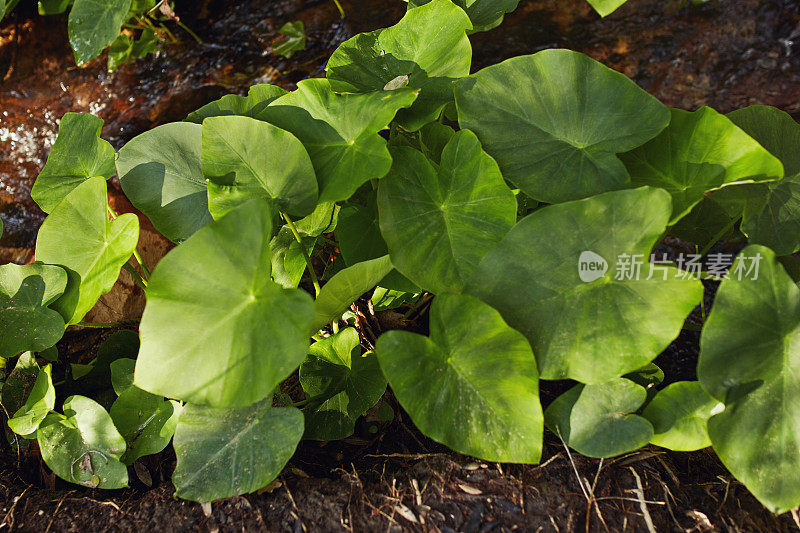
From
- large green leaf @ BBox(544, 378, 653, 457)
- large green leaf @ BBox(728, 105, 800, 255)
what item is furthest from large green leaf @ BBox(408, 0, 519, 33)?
large green leaf @ BBox(544, 378, 653, 457)

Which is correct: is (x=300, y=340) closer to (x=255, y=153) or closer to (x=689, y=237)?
(x=255, y=153)

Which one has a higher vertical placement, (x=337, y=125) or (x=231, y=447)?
(x=337, y=125)

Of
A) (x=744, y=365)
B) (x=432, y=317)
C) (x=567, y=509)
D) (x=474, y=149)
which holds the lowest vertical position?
(x=567, y=509)

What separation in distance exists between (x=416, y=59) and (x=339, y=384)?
78 centimetres

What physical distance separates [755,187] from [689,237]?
251 mm

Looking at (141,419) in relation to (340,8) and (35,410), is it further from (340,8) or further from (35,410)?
(340,8)

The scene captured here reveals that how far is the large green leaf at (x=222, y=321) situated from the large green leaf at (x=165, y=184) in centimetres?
33

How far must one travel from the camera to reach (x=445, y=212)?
115 centimetres

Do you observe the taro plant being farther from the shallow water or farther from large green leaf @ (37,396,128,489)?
the shallow water

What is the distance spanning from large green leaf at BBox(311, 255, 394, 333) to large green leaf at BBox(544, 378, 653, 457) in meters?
0.45

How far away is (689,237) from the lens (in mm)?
1388

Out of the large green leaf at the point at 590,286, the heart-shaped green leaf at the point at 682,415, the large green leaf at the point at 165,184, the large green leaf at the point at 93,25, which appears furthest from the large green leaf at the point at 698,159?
the large green leaf at the point at 93,25

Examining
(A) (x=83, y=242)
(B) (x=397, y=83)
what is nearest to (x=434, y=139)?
(B) (x=397, y=83)

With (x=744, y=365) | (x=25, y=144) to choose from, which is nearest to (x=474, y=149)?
(x=744, y=365)
